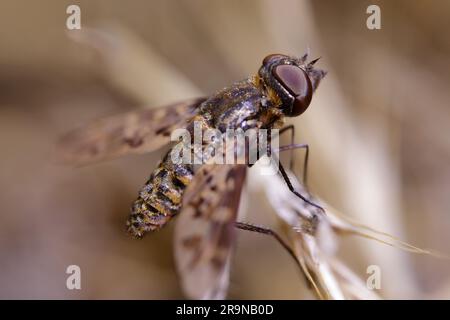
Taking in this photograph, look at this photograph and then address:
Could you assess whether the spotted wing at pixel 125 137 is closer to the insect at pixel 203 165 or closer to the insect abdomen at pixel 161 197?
the insect at pixel 203 165

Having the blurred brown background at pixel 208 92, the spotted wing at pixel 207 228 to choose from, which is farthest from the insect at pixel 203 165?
the blurred brown background at pixel 208 92

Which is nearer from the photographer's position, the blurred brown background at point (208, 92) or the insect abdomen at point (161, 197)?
the insect abdomen at point (161, 197)

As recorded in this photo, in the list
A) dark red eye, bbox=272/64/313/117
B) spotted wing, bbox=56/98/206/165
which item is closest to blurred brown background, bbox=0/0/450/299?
spotted wing, bbox=56/98/206/165

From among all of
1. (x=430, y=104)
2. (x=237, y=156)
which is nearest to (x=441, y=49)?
(x=430, y=104)

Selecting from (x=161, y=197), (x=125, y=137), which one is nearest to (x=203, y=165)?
(x=161, y=197)

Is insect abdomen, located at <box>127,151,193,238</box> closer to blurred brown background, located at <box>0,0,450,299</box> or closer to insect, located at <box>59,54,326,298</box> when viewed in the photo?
insect, located at <box>59,54,326,298</box>

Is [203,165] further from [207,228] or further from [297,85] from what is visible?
[297,85]
